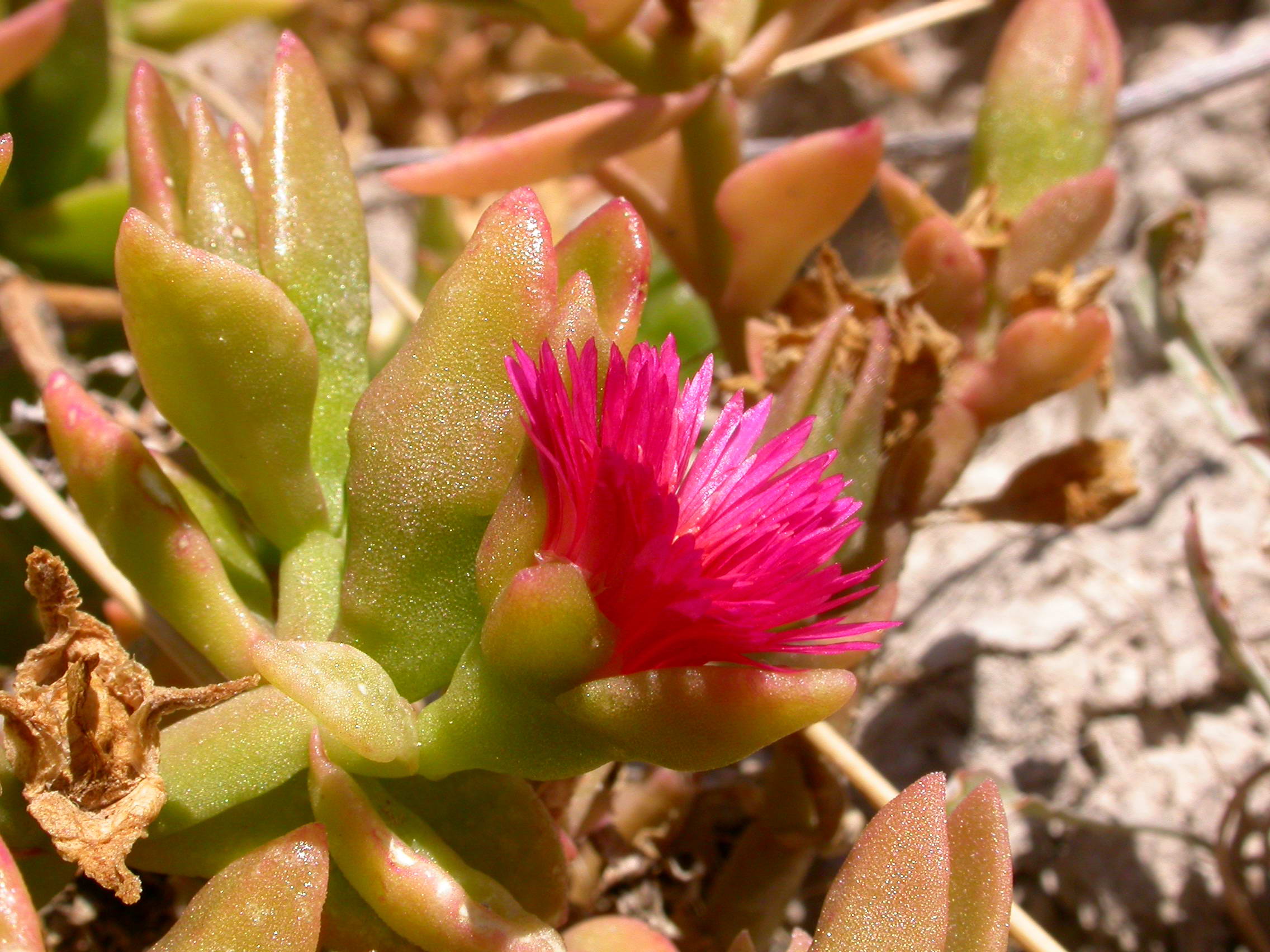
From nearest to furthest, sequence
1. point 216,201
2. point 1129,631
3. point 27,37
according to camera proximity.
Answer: point 216,201
point 27,37
point 1129,631

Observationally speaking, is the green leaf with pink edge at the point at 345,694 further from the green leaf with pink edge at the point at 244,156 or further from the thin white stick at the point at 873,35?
the thin white stick at the point at 873,35

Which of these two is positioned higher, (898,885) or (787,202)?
(787,202)

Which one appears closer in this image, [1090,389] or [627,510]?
[627,510]

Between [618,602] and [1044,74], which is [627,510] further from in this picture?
[1044,74]

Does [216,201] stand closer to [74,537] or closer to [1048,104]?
[74,537]

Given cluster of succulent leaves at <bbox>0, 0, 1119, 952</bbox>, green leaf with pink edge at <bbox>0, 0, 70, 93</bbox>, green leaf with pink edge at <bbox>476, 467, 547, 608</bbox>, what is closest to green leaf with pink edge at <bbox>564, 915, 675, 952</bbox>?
cluster of succulent leaves at <bbox>0, 0, 1119, 952</bbox>

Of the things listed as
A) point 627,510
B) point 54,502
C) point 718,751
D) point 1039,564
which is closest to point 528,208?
point 627,510

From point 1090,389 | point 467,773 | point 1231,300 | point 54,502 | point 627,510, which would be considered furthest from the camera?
point 1231,300

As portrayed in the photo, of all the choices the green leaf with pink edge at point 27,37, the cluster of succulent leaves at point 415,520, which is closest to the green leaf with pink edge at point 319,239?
the cluster of succulent leaves at point 415,520

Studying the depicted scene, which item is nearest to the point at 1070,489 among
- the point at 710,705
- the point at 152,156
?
the point at 710,705
